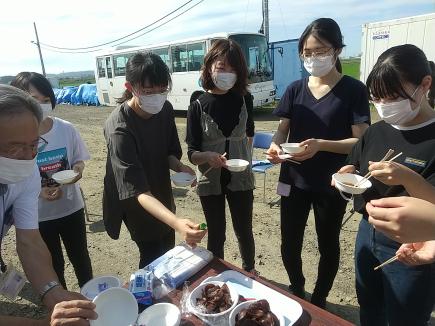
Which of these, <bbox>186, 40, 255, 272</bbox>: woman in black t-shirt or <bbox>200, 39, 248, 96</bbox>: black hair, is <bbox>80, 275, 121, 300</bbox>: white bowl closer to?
<bbox>186, 40, 255, 272</bbox>: woman in black t-shirt

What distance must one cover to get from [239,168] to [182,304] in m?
1.05

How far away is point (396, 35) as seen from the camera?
976 centimetres

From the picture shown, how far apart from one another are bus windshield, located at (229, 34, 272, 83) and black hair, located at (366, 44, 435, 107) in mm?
9399

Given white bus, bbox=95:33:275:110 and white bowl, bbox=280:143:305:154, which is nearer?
white bowl, bbox=280:143:305:154

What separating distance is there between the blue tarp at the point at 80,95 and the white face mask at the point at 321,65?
19.1 metres

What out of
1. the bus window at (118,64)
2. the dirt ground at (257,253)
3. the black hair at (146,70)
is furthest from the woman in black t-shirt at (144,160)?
the bus window at (118,64)

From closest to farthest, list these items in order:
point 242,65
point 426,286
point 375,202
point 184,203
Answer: point 375,202 → point 426,286 → point 242,65 → point 184,203

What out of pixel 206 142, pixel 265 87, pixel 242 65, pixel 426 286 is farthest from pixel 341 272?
pixel 265 87

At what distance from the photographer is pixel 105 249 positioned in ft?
12.1

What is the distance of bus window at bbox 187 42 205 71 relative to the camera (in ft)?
36.3

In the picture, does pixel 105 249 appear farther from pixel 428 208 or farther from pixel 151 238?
pixel 428 208

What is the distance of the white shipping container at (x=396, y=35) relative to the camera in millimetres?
8938

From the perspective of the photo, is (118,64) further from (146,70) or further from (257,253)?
(146,70)

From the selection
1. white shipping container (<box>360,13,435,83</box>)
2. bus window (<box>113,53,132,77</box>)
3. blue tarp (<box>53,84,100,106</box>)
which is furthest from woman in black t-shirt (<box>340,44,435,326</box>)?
blue tarp (<box>53,84,100,106</box>)
